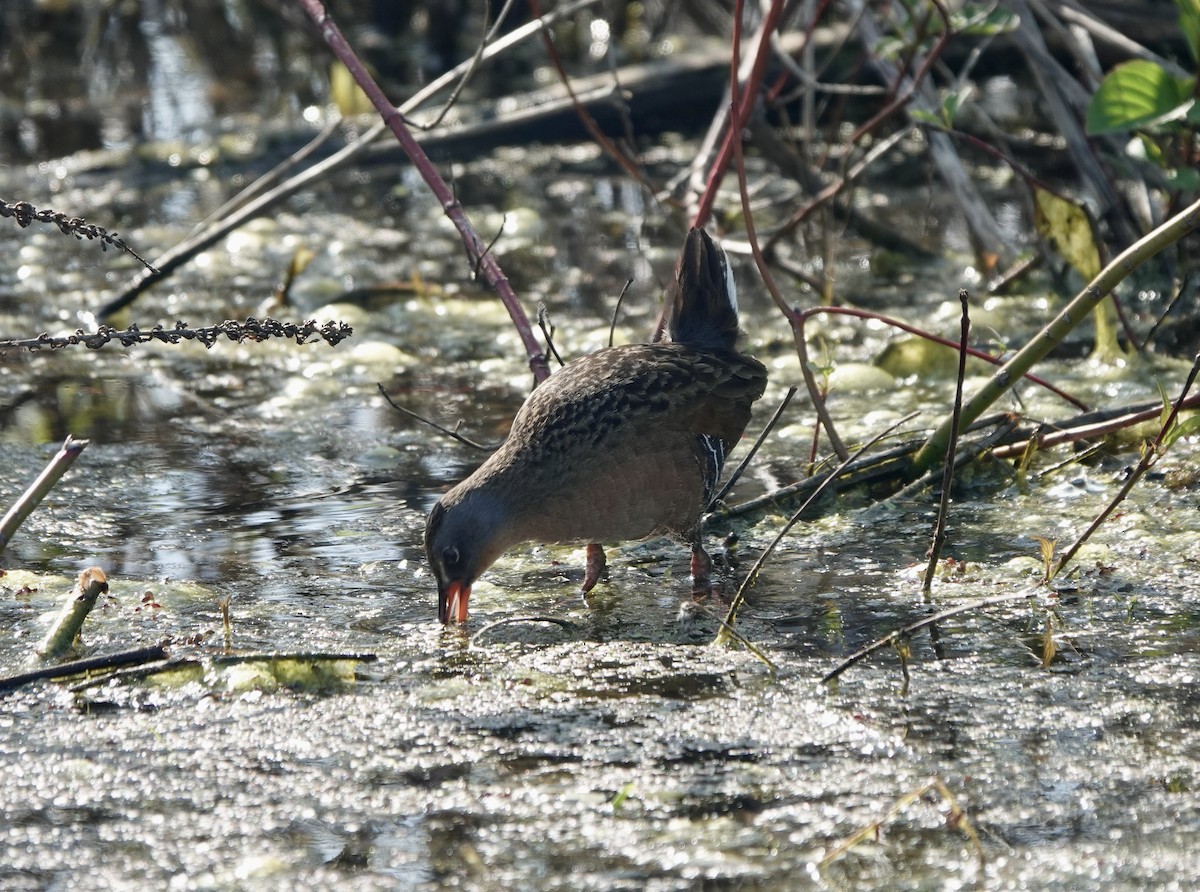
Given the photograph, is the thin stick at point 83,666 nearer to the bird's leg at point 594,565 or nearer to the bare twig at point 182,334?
the bare twig at point 182,334

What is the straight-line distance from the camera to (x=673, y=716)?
122 inches

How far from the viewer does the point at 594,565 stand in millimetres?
4051

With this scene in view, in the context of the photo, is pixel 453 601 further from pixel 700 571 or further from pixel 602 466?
pixel 700 571

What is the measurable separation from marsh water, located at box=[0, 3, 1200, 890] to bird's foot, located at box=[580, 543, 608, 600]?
83 mm

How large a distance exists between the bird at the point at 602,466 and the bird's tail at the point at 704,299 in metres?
0.22

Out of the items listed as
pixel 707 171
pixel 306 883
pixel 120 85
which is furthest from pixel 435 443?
pixel 120 85

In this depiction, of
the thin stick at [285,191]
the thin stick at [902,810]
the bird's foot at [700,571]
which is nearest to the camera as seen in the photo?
the thin stick at [902,810]

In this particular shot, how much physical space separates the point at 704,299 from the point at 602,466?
826 millimetres

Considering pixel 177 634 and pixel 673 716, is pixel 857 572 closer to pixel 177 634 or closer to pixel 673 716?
pixel 673 716

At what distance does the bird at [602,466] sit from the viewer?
12.3 feet

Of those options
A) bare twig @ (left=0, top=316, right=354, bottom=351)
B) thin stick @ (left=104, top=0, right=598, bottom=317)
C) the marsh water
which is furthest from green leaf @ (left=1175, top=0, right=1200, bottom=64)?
bare twig @ (left=0, top=316, right=354, bottom=351)

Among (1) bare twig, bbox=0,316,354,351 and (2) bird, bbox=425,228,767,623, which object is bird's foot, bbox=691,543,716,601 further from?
(1) bare twig, bbox=0,316,354,351

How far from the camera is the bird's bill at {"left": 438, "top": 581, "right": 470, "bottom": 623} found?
143 inches

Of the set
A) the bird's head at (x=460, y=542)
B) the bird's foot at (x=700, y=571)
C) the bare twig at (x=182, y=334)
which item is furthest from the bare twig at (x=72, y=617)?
the bird's foot at (x=700, y=571)
